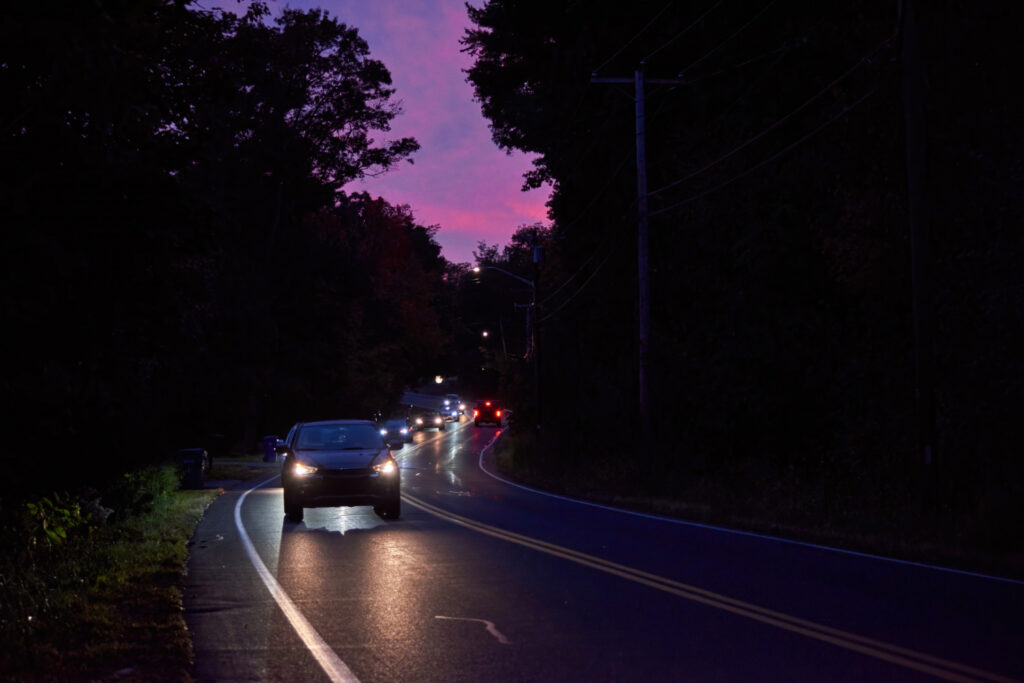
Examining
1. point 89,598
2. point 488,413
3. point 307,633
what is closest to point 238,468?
point 89,598

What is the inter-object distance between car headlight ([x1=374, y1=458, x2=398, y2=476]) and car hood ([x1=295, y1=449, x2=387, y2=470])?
0.16 m

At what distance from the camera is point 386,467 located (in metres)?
20.5

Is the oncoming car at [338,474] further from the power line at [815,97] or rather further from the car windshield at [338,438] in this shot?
the power line at [815,97]

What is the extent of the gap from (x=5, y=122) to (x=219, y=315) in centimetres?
4518

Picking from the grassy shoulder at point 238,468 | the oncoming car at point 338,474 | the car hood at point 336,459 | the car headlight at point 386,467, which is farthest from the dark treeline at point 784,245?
the grassy shoulder at point 238,468

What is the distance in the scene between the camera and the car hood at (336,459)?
2020cm

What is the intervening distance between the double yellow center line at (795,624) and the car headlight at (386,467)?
482cm

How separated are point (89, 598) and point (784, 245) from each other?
18.0 m

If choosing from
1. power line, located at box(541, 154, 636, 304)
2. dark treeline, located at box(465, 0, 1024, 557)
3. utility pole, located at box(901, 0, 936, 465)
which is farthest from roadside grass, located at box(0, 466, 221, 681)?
power line, located at box(541, 154, 636, 304)

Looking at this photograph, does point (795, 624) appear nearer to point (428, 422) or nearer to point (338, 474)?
point (338, 474)

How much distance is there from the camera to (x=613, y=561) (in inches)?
559

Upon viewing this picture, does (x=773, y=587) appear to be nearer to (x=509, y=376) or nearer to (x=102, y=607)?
(x=102, y=607)

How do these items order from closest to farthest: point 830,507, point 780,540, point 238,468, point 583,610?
1. point 583,610
2. point 780,540
3. point 830,507
4. point 238,468

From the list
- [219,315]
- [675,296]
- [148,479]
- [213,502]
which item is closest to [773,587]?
[148,479]
